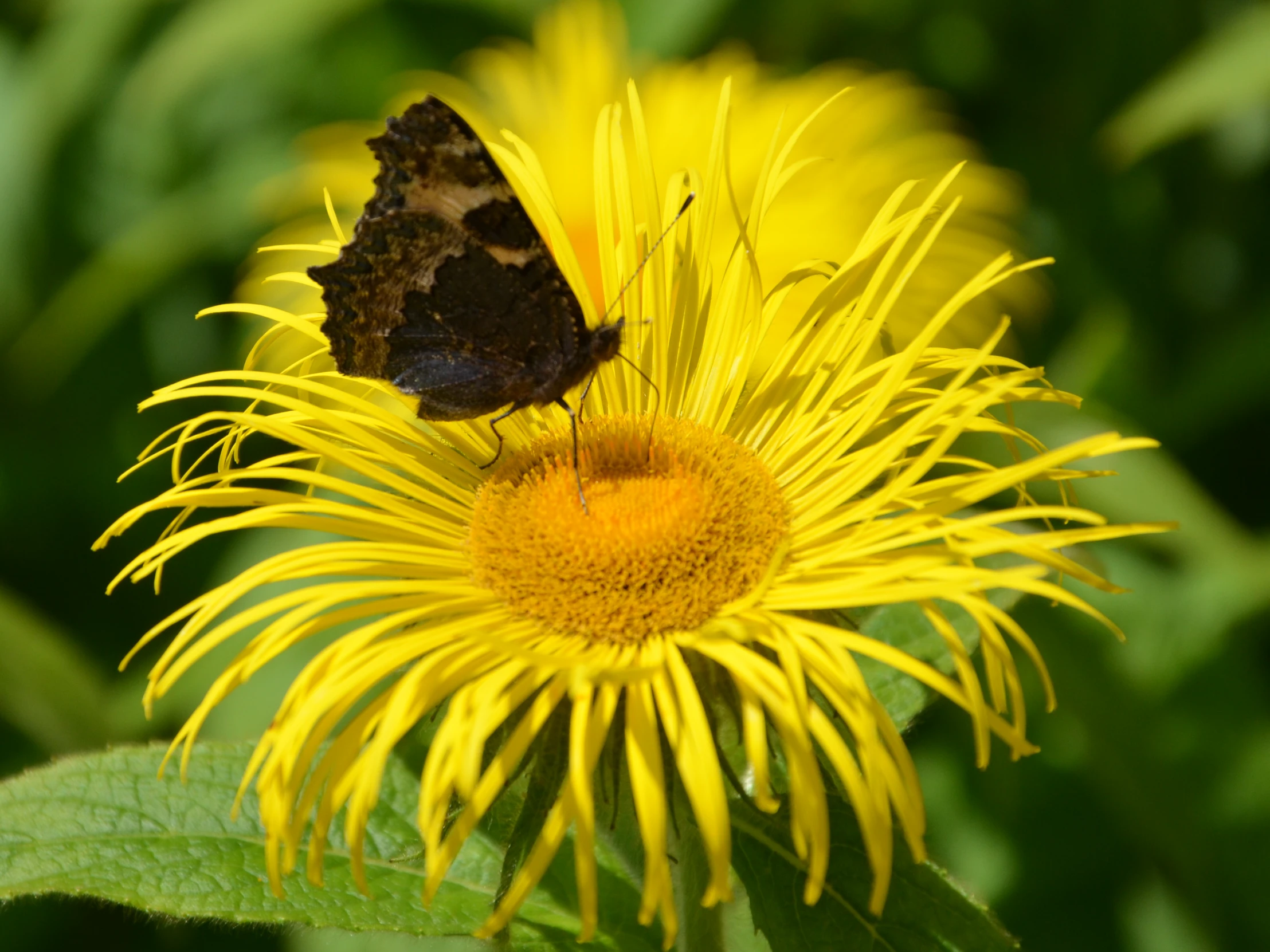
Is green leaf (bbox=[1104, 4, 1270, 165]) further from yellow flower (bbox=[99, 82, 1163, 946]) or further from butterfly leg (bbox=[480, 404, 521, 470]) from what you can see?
butterfly leg (bbox=[480, 404, 521, 470])

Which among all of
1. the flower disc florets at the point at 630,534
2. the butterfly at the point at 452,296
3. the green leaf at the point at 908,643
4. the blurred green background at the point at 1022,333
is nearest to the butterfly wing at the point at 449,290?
the butterfly at the point at 452,296

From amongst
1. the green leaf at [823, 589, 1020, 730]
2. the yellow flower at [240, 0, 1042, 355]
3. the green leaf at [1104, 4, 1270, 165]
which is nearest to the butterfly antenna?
the green leaf at [823, 589, 1020, 730]

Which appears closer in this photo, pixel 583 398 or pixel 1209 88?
pixel 583 398

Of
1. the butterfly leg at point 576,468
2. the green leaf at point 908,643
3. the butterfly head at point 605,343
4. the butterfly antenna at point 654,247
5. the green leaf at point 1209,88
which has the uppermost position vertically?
the green leaf at point 1209,88

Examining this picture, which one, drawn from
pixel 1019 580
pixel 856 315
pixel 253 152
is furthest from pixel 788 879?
pixel 253 152

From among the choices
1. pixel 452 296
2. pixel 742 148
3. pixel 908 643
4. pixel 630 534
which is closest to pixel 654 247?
pixel 452 296

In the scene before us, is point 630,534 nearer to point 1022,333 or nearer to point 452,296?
point 452,296

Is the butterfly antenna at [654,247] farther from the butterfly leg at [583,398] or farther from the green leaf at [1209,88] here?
the green leaf at [1209,88]

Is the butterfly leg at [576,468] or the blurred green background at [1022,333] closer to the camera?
the butterfly leg at [576,468]
